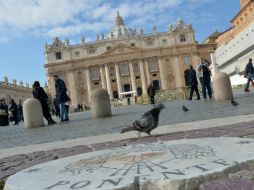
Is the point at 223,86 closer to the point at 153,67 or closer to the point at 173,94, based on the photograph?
the point at 173,94

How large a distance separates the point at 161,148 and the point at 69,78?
317ft

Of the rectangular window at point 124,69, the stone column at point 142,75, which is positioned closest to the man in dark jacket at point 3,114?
the stone column at point 142,75

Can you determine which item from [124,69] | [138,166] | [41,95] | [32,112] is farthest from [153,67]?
[138,166]

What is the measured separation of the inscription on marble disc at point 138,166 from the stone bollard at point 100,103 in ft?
37.5

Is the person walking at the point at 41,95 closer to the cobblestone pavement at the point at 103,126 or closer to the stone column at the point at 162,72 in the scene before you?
the cobblestone pavement at the point at 103,126

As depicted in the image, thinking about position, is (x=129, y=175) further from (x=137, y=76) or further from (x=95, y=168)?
(x=137, y=76)

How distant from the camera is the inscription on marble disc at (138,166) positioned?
300 cm

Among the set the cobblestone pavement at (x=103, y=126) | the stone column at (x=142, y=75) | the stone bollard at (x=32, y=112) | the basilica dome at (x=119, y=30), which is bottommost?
the cobblestone pavement at (x=103, y=126)

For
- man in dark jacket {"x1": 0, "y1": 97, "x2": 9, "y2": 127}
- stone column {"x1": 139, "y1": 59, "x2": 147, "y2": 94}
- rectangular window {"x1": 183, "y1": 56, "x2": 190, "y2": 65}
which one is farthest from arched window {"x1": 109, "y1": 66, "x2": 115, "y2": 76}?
man in dark jacket {"x1": 0, "y1": 97, "x2": 9, "y2": 127}

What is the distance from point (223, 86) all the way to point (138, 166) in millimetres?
12765

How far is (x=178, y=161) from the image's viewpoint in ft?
11.3

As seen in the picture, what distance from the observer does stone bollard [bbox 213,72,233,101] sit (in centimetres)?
1554

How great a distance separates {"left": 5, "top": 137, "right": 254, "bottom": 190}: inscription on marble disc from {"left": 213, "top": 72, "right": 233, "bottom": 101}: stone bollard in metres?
11.4

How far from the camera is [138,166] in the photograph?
346 cm
